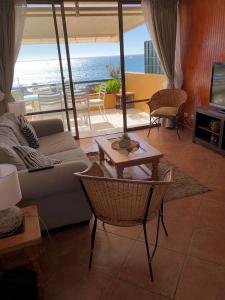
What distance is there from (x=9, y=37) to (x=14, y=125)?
→ 5.31 ft

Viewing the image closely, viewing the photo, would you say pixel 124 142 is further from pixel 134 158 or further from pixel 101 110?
pixel 101 110

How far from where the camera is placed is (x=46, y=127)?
3611mm

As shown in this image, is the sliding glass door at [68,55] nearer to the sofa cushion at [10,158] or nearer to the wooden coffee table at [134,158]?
the wooden coffee table at [134,158]

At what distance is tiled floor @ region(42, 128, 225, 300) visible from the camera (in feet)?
5.25

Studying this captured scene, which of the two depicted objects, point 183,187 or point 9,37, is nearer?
point 183,187

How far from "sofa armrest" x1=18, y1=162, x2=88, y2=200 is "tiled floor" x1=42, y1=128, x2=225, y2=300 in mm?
485

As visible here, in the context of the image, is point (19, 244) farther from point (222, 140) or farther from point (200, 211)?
point (222, 140)

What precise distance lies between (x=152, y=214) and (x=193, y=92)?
139 inches

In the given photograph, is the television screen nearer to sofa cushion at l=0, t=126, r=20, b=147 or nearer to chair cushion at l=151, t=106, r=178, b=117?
chair cushion at l=151, t=106, r=178, b=117

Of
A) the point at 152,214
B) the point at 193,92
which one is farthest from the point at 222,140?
the point at 152,214

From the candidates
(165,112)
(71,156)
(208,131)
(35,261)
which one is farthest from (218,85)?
(35,261)

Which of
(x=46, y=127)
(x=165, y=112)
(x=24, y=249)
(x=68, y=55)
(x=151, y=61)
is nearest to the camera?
(x=24, y=249)

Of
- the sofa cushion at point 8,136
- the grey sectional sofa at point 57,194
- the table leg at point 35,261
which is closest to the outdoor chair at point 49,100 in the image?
the sofa cushion at point 8,136

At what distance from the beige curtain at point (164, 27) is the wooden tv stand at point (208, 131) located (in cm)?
121
